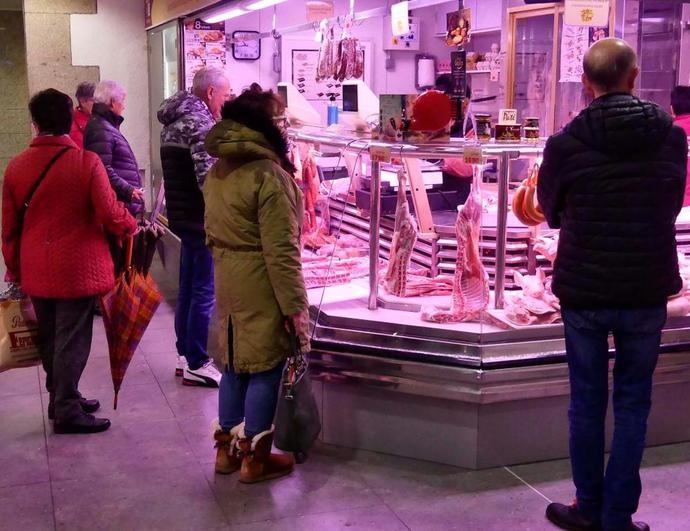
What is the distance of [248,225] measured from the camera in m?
3.48

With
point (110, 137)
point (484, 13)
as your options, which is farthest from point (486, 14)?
point (110, 137)

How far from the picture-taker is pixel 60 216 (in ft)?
13.3

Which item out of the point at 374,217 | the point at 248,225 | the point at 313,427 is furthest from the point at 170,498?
the point at 374,217

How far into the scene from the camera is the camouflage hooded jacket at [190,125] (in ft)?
15.1

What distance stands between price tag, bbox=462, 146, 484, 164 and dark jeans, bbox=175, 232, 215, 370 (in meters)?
1.66

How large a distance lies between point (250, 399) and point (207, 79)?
6.44ft

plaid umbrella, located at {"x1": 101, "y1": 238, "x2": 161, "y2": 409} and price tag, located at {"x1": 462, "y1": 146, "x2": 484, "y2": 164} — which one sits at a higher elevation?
price tag, located at {"x1": 462, "y1": 146, "x2": 484, "y2": 164}

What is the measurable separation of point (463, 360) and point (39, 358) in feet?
6.64

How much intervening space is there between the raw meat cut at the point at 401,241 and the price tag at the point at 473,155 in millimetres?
536

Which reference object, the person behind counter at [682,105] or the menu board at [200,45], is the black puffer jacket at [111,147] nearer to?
the menu board at [200,45]

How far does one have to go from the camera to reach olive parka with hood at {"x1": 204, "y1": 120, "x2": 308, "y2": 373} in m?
3.43

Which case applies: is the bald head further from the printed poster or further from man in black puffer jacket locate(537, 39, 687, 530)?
the printed poster

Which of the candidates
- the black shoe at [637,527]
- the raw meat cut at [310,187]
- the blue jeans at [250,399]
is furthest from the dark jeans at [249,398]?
the raw meat cut at [310,187]

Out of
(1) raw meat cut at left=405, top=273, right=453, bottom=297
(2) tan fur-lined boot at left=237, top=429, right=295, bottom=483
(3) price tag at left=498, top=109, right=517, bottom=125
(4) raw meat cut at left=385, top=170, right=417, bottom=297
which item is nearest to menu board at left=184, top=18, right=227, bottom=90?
(4) raw meat cut at left=385, top=170, right=417, bottom=297
